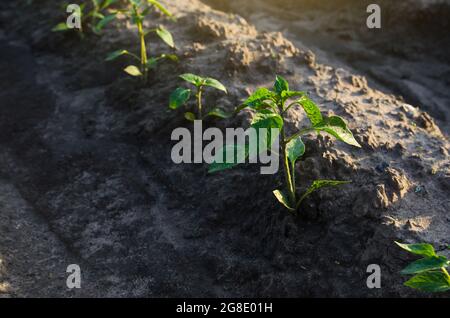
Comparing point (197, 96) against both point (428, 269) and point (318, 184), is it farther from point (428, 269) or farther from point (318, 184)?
point (428, 269)

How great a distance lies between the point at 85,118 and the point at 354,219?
10.2 feet

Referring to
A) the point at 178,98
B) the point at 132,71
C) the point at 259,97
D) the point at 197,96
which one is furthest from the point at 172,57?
the point at 259,97

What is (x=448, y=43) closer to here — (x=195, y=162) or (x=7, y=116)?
(x=195, y=162)

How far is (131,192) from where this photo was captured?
4.76 m

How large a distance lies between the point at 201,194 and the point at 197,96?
0.94 m

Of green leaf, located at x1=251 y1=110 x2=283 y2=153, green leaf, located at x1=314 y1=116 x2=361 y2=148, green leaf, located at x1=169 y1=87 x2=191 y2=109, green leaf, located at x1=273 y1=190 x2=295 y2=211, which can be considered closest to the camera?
green leaf, located at x1=251 y1=110 x2=283 y2=153

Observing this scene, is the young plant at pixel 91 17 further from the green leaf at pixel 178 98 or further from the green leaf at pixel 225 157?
the green leaf at pixel 225 157

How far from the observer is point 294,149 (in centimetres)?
381

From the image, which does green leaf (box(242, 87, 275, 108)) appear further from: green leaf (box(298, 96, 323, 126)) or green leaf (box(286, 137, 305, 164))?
green leaf (box(286, 137, 305, 164))

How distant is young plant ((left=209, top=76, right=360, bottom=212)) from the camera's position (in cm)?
348

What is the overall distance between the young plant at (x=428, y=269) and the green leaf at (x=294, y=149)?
3.10ft

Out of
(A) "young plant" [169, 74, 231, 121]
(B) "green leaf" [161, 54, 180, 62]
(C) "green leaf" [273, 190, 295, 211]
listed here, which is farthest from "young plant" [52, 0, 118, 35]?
(C) "green leaf" [273, 190, 295, 211]
